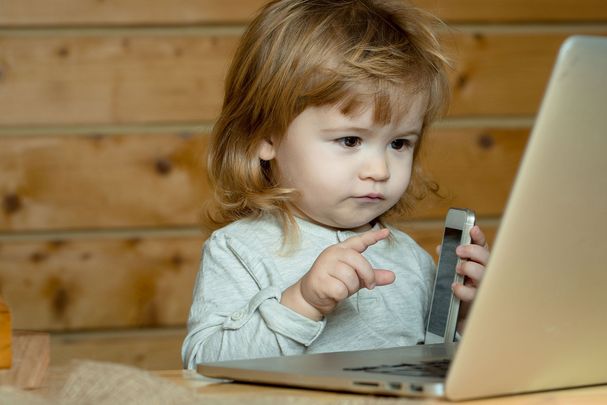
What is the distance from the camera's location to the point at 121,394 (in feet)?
2.14

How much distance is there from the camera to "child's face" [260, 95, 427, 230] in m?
1.14

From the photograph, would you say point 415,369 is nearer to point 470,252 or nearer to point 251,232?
point 470,252

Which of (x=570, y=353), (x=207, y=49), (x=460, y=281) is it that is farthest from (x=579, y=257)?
(x=207, y=49)

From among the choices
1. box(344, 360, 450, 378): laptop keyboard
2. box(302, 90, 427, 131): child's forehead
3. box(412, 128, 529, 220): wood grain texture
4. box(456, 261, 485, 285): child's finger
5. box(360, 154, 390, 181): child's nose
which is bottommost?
box(412, 128, 529, 220): wood grain texture

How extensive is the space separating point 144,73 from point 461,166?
770 millimetres

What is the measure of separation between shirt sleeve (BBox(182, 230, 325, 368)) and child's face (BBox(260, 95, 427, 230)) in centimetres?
10

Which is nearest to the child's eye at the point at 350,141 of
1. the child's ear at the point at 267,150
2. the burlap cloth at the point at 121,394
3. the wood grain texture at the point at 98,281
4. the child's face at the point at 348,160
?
the child's face at the point at 348,160

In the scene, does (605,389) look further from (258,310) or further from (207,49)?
(207,49)

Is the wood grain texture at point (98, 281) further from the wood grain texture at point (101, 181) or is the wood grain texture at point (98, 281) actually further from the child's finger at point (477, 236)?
the child's finger at point (477, 236)

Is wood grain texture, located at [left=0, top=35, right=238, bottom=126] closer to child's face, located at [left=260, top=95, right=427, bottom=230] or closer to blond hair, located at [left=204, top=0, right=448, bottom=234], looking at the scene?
blond hair, located at [left=204, top=0, right=448, bottom=234]

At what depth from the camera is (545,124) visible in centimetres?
59

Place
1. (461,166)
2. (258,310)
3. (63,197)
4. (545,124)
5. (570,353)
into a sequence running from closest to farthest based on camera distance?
(545,124)
(570,353)
(258,310)
(63,197)
(461,166)

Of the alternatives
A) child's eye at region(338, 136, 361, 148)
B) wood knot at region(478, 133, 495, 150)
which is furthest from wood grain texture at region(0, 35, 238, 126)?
child's eye at region(338, 136, 361, 148)

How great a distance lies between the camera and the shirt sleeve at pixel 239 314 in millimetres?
1067
